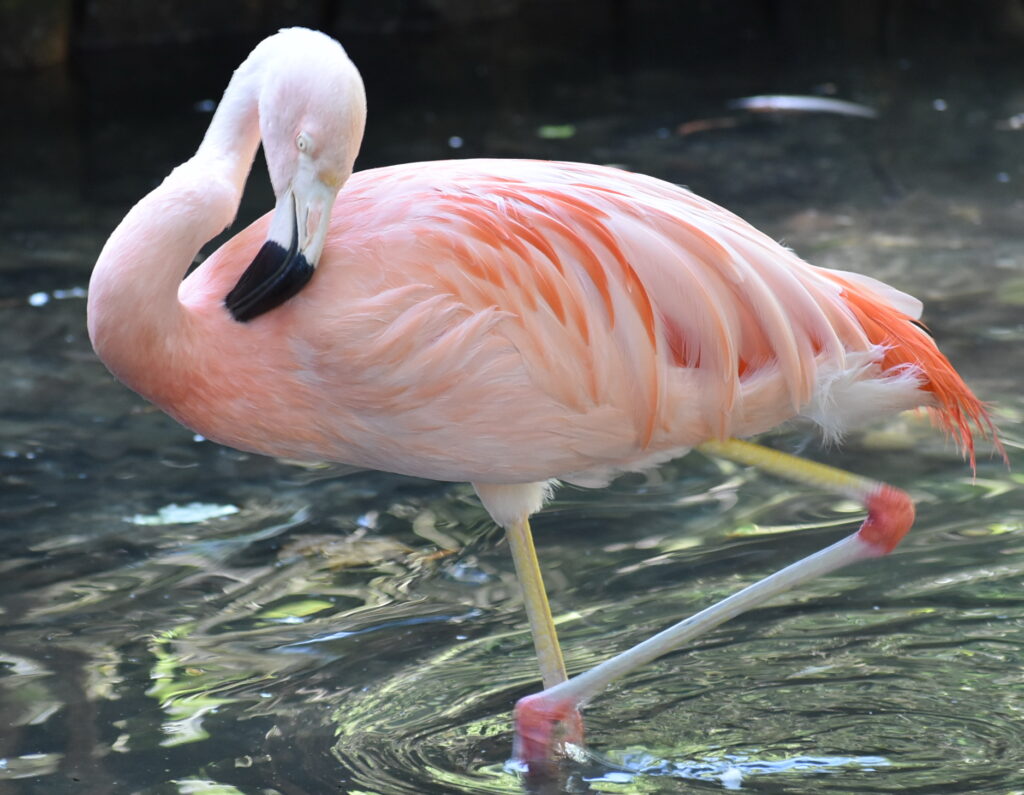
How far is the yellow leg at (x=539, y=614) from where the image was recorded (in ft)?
9.88

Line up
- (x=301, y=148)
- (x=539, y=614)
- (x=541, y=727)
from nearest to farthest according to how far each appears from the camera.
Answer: (x=301, y=148) → (x=541, y=727) → (x=539, y=614)

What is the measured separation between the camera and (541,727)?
2.89 m

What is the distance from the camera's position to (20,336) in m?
5.33

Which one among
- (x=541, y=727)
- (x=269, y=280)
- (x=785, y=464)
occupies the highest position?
(x=269, y=280)

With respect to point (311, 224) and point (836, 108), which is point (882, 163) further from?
point (311, 224)

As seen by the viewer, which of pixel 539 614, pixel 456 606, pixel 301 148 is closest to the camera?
pixel 301 148

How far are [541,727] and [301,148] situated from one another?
121cm

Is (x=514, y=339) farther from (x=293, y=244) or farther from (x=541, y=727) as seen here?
(x=541, y=727)

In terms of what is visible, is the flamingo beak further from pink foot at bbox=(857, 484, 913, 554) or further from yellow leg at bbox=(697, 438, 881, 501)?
pink foot at bbox=(857, 484, 913, 554)

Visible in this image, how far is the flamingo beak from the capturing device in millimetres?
2596

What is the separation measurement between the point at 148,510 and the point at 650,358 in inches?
75.7

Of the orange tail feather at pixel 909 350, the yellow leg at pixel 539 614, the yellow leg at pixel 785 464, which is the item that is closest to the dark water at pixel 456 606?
the yellow leg at pixel 539 614

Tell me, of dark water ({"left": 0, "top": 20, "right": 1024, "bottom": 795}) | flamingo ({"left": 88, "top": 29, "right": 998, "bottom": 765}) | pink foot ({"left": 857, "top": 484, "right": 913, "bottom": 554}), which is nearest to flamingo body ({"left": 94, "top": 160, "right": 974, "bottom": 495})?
flamingo ({"left": 88, "top": 29, "right": 998, "bottom": 765})

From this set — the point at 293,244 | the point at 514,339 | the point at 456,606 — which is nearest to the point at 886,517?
the point at 514,339
